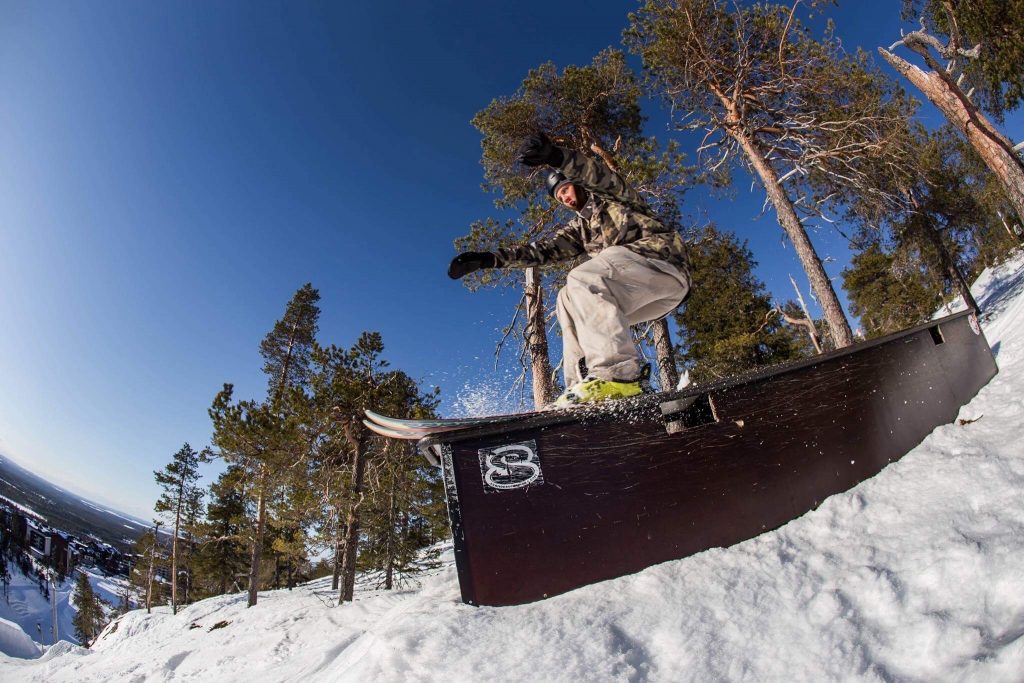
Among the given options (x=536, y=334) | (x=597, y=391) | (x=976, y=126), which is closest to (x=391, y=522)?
(x=536, y=334)

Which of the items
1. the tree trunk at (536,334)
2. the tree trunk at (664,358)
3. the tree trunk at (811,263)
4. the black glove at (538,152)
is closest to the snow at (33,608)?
the tree trunk at (536,334)

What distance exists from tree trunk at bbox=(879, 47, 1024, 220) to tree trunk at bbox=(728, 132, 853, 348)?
2806 millimetres

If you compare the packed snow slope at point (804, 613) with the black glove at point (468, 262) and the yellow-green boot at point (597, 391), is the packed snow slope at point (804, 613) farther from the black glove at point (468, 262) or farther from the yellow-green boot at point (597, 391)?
the black glove at point (468, 262)

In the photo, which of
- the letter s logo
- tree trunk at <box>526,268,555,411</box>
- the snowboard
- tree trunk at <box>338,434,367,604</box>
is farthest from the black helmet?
tree trunk at <box>338,434,367,604</box>

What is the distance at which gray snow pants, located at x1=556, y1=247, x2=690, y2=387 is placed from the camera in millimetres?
1773

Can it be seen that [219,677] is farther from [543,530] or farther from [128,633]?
[128,633]

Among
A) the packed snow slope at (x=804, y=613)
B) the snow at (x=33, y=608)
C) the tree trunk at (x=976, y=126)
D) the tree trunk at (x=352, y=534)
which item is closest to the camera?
the packed snow slope at (x=804, y=613)

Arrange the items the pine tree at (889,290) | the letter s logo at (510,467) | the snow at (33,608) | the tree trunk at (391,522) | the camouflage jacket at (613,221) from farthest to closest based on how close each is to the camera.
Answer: the snow at (33,608) < the pine tree at (889,290) < the tree trunk at (391,522) < the camouflage jacket at (613,221) < the letter s logo at (510,467)

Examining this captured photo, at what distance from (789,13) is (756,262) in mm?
8580

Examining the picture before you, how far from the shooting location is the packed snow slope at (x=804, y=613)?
794 millimetres

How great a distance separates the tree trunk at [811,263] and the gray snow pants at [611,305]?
6.15 metres

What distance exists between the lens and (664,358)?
8062 mm

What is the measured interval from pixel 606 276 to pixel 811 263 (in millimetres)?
6654

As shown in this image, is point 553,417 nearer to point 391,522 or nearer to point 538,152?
point 538,152
